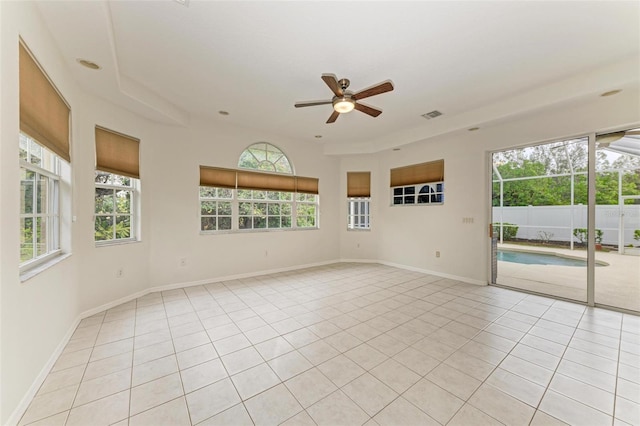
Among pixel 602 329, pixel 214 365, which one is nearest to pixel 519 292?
pixel 602 329

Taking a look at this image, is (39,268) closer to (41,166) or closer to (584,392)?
(41,166)

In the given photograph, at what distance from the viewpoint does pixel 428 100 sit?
368cm

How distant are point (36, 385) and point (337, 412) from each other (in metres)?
2.23

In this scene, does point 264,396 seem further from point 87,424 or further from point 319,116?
point 319,116

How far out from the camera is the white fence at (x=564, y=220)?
392cm

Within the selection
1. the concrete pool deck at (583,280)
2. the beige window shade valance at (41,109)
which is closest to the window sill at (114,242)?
the beige window shade valance at (41,109)

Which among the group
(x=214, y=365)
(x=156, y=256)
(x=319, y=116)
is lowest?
(x=214, y=365)

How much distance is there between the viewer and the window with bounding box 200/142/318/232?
4621 mm

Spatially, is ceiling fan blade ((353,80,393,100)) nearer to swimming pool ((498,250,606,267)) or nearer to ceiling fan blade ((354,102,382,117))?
ceiling fan blade ((354,102,382,117))

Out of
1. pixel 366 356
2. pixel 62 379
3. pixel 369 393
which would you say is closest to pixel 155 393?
pixel 62 379

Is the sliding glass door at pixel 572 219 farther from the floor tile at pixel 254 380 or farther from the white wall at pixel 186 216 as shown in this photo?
the floor tile at pixel 254 380

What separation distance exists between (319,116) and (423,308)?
3.49 m

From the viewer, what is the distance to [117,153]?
11.5 feet

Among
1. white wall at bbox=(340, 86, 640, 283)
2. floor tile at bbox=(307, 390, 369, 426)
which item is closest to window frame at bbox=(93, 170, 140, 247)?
floor tile at bbox=(307, 390, 369, 426)
